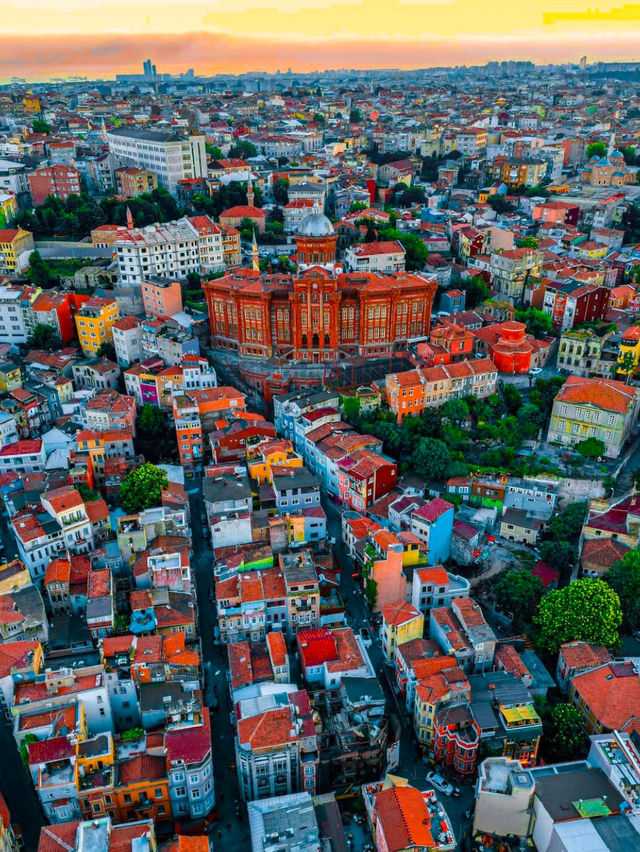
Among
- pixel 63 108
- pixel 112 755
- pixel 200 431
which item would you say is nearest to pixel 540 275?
pixel 200 431

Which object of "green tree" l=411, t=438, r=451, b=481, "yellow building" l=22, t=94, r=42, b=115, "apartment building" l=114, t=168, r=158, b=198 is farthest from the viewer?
"yellow building" l=22, t=94, r=42, b=115

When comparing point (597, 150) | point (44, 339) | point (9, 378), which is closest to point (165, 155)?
point (44, 339)

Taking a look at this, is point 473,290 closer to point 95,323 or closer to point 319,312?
point 319,312

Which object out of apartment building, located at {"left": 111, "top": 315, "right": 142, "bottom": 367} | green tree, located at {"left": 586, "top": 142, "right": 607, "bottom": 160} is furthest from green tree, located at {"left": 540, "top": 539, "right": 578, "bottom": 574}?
green tree, located at {"left": 586, "top": 142, "right": 607, "bottom": 160}

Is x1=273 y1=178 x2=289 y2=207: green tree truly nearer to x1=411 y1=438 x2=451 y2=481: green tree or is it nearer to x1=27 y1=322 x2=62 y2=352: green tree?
x1=27 y1=322 x2=62 y2=352: green tree

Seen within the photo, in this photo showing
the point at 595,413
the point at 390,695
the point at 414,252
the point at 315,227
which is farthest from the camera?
the point at 414,252

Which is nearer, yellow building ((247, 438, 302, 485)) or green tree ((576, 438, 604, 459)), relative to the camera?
yellow building ((247, 438, 302, 485))

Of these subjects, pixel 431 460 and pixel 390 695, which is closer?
pixel 390 695
